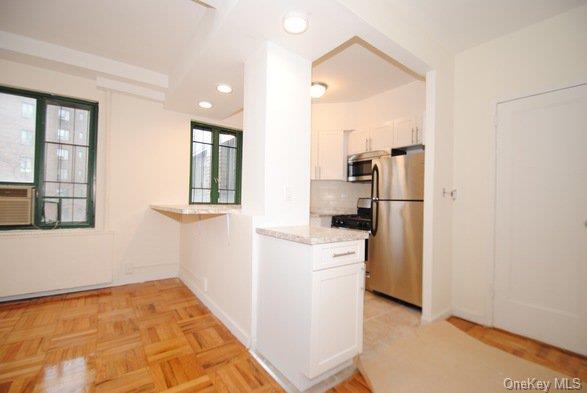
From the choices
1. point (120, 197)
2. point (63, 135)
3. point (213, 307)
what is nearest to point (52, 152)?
point (63, 135)

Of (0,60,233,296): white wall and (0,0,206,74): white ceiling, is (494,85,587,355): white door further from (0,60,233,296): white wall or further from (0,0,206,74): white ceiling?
(0,60,233,296): white wall

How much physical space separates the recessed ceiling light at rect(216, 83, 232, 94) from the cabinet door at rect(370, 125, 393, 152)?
208cm

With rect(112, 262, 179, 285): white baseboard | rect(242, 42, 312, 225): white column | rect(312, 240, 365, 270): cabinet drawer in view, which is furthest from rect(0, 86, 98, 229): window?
rect(312, 240, 365, 270): cabinet drawer

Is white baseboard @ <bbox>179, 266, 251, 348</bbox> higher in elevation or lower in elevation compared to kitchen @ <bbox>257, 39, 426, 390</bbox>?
lower

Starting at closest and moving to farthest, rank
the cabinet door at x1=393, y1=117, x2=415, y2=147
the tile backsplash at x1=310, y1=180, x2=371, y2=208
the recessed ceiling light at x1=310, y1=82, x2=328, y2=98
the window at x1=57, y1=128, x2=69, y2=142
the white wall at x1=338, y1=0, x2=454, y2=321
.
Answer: the white wall at x1=338, y1=0, x2=454, y2=321 < the window at x1=57, y1=128, x2=69, y2=142 < the cabinet door at x1=393, y1=117, x2=415, y2=147 < the recessed ceiling light at x1=310, y1=82, x2=328, y2=98 < the tile backsplash at x1=310, y1=180, x2=371, y2=208

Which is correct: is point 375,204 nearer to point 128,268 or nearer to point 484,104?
point 484,104

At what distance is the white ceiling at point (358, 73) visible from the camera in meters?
2.86

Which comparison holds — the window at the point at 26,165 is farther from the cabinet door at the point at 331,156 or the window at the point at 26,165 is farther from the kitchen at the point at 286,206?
the cabinet door at the point at 331,156

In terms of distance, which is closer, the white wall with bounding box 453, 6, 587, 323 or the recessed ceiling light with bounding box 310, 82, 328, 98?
the white wall with bounding box 453, 6, 587, 323

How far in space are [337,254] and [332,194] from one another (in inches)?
116

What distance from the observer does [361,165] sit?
3949mm

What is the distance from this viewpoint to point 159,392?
1.59 meters

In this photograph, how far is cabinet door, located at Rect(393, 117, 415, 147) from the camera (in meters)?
3.26

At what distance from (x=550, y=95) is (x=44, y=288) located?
5.40 m
